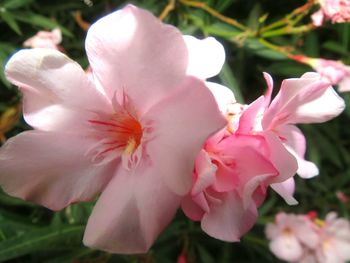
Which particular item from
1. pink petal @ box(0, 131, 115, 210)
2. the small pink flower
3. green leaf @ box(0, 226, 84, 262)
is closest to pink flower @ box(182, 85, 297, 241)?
pink petal @ box(0, 131, 115, 210)

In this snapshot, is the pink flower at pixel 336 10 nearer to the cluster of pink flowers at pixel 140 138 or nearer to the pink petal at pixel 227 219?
the cluster of pink flowers at pixel 140 138

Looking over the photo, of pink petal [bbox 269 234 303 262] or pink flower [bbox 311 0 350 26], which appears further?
pink petal [bbox 269 234 303 262]

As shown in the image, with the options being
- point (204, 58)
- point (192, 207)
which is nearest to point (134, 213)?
point (192, 207)

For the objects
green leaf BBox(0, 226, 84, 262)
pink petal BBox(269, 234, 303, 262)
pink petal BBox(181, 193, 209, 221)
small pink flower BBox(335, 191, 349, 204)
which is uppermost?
pink petal BBox(181, 193, 209, 221)

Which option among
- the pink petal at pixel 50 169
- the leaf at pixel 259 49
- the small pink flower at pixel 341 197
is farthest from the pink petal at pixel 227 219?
the small pink flower at pixel 341 197

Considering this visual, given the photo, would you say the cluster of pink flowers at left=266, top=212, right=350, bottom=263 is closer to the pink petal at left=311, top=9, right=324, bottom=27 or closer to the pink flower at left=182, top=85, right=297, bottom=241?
the pink petal at left=311, top=9, right=324, bottom=27

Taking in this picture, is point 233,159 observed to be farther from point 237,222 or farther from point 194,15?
point 194,15

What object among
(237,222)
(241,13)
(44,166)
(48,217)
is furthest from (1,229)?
(241,13)

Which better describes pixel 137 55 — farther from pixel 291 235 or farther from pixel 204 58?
pixel 291 235
